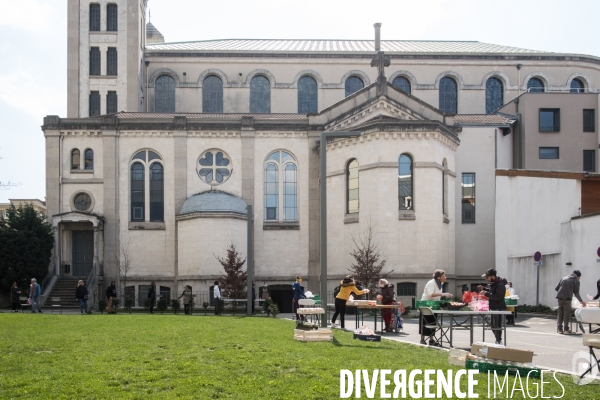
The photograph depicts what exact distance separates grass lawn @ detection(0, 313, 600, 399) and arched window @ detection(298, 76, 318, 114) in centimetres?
3762

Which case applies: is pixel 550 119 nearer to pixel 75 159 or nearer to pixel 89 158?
pixel 89 158

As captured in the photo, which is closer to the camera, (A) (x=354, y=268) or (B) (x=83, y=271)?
(A) (x=354, y=268)

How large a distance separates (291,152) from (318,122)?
242cm

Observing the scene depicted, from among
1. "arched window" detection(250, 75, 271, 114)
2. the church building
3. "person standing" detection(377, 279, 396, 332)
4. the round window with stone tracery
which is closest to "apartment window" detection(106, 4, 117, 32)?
the church building

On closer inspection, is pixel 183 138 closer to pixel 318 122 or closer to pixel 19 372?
pixel 318 122

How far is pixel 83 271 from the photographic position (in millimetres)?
47188

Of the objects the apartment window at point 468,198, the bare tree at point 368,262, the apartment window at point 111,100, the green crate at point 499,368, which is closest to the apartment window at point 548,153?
the apartment window at point 468,198

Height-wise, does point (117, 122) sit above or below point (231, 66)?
below

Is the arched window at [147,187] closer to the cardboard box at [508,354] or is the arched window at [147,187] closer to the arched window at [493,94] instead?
the arched window at [493,94]

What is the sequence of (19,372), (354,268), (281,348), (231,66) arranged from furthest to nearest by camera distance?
(231,66), (354,268), (281,348), (19,372)

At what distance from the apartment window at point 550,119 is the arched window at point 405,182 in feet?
42.3

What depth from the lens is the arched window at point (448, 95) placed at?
58156 millimetres

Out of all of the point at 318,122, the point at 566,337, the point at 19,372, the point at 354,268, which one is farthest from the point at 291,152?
the point at 19,372

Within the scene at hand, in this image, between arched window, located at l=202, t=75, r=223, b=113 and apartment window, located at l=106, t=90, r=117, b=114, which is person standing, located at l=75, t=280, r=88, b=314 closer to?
apartment window, located at l=106, t=90, r=117, b=114
